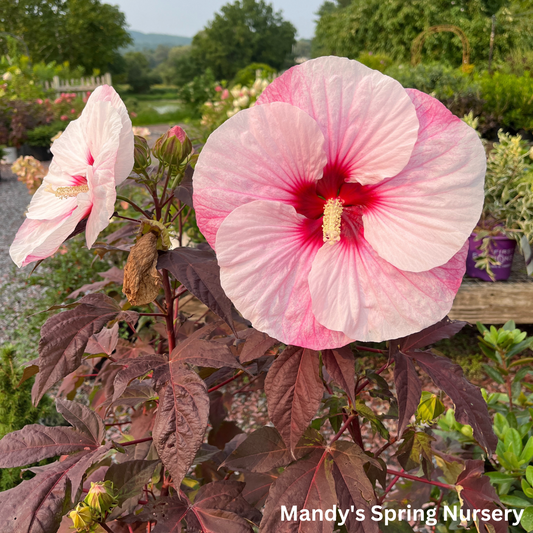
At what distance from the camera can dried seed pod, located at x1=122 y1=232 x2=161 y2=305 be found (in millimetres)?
617

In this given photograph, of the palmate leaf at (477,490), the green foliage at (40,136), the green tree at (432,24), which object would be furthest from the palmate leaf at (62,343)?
the green tree at (432,24)

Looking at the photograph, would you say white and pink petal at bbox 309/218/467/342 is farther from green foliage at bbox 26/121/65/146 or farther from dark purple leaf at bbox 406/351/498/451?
green foliage at bbox 26/121/65/146

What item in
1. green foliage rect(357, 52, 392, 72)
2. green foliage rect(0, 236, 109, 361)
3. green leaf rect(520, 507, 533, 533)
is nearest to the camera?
green leaf rect(520, 507, 533, 533)

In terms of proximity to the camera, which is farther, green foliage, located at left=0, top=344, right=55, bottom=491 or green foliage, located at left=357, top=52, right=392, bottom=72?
green foliage, located at left=357, top=52, right=392, bottom=72

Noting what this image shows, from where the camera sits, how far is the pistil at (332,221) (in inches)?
22.0

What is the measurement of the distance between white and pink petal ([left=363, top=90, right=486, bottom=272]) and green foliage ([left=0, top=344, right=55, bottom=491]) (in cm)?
126

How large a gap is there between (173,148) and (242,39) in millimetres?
35160

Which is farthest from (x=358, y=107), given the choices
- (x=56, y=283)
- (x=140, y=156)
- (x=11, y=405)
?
(x=56, y=283)

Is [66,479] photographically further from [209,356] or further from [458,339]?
[458,339]

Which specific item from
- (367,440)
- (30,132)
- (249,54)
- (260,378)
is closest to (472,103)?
(367,440)

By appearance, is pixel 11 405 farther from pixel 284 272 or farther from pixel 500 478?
pixel 500 478

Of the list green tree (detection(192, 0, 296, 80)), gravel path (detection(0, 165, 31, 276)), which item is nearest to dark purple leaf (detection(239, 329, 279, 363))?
gravel path (detection(0, 165, 31, 276))

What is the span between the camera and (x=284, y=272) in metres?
0.56

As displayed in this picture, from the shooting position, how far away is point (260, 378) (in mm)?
857
